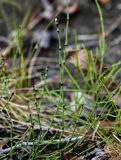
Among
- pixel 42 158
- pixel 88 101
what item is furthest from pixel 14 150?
pixel 88 101

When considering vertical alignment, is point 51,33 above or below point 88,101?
above

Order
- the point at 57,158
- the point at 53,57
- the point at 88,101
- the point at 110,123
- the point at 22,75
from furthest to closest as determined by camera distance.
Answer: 1. the point at 53,57
2. the point at 22,75
3. the point at 88,101
4. the point at 110,123
5. the point at 57,158

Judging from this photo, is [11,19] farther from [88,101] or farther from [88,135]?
[88,135]

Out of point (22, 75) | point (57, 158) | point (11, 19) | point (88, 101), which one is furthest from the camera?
point (11, 19)

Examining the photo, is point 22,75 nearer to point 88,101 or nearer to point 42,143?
point 88,101

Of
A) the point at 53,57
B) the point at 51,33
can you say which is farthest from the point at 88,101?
the point at 51,33

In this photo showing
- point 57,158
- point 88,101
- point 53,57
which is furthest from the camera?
point 53,57

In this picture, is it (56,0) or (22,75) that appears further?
(56,0)

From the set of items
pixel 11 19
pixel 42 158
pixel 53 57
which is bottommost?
pixel 42 158

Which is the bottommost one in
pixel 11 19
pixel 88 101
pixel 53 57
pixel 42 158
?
pixel 42 158
